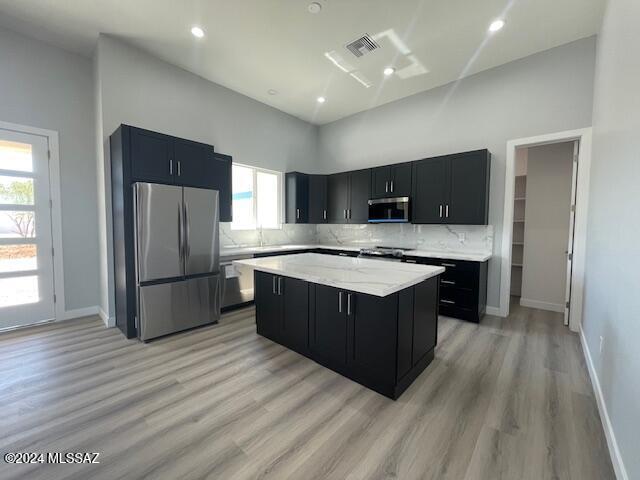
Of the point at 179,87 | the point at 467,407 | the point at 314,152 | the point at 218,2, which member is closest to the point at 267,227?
the point at 314,152

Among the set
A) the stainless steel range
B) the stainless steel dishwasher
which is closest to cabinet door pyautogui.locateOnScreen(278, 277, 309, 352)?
the stainless steel dishwasher

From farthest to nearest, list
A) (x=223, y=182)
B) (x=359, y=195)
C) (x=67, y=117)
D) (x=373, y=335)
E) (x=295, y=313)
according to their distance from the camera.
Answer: (x=359, y=195) < (x=223, y=182) < (x=67, y=117) < (x=295, y=313) < (x=373, y=335)

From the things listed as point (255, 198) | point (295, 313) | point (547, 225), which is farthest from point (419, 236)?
point (255, 198)

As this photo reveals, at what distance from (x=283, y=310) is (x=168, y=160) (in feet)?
7.28

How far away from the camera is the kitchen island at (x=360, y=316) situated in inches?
76.9

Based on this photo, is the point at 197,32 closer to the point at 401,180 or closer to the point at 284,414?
the point at 401,180

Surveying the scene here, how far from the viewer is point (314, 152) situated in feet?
20.0

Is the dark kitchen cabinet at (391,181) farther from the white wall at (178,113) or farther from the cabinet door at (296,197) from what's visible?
the white wall at (178,113)

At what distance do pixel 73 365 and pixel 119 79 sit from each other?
324 centimetres

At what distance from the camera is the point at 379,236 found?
5.10 m

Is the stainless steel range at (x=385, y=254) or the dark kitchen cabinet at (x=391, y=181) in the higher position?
the dark kitchen cabinet at (x=391, y=181)

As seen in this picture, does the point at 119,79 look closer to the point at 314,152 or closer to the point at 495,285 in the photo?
the point at 314,152

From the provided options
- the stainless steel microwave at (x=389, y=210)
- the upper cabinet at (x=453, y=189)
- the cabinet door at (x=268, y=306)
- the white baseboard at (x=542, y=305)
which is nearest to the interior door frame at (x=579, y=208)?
the upper cabinet at (x=453, y=189)

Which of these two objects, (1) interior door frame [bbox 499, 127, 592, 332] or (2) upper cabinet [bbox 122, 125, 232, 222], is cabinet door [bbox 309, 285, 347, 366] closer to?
(2) upper cabinet [bbox 122, 125, 232, 222]
